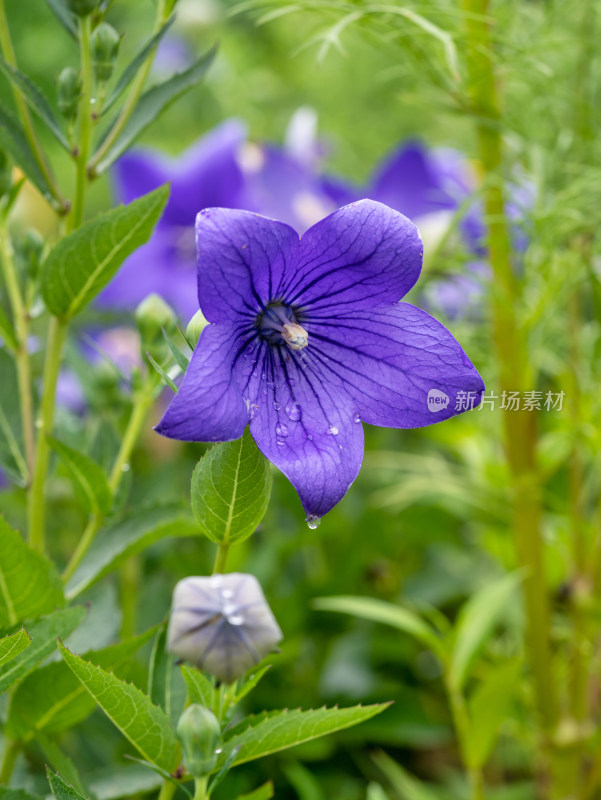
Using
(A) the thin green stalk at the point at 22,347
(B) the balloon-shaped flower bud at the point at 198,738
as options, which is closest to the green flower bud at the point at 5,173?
(A) the thin green stalk at the point at 22,347

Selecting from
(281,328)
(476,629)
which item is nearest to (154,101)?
(281,328)

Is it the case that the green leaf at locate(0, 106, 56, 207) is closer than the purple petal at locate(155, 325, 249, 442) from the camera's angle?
No

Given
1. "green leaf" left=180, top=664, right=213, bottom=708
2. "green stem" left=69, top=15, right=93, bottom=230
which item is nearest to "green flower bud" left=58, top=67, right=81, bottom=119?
"green stem" left=69, top=15, right=93, bottom=230

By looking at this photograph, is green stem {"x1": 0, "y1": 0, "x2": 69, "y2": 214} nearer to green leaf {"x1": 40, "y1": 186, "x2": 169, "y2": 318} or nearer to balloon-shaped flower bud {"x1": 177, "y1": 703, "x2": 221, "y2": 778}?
green leaf {"x1": 40, "y1": 186, "x2": 169, "y2": 318}

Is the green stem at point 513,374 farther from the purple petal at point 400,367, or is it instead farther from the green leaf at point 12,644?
the green leaf at point 12,644

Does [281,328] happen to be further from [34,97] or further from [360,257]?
[34,97]
